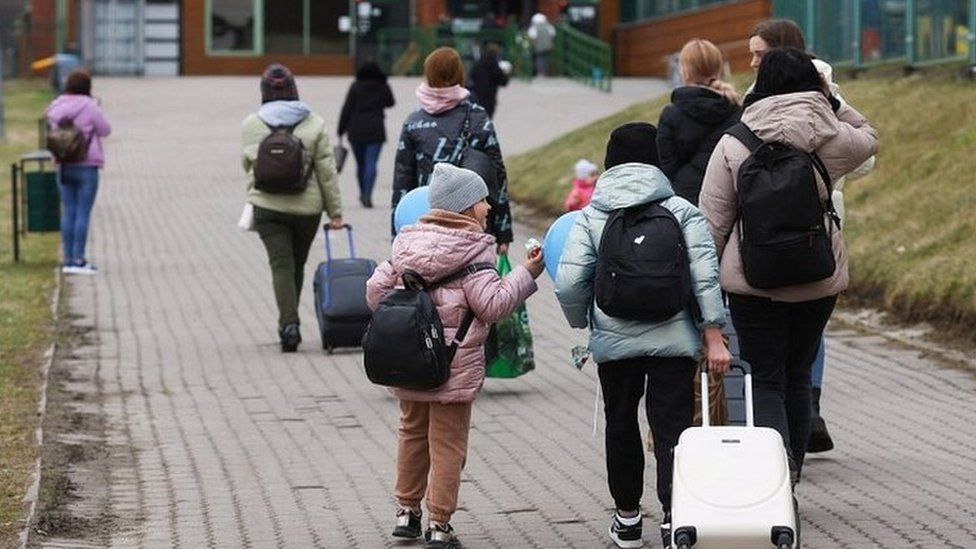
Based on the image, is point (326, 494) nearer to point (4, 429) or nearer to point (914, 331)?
point (4, 429)

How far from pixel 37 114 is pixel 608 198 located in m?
39.2

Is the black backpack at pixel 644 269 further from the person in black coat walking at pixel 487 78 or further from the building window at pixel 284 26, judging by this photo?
the building window at pixel 284 26

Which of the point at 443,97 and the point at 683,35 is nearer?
the point at 443,97

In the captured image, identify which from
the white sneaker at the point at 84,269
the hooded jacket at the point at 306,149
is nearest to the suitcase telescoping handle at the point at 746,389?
the hooded jacket at the point at 306,149

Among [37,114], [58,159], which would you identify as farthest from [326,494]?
[37,114]

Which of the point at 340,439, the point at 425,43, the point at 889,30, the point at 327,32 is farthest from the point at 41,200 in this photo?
the point at 327,32

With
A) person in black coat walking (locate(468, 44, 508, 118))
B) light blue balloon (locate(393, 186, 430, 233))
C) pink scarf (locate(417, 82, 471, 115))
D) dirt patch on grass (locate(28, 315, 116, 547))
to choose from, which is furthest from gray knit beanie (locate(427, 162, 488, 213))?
person in black coat walking (locate(468, 44, 508, 118))

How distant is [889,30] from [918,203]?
24.5 ft

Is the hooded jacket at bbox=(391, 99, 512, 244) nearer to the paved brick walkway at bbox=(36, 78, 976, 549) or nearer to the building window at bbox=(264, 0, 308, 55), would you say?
the paved brick walkway at bbox=(36, 78, 976, 549)

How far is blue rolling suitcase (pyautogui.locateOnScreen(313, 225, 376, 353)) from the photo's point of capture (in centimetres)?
1351

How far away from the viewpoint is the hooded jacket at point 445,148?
11445 mm

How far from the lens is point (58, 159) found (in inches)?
734

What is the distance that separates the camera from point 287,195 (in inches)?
543

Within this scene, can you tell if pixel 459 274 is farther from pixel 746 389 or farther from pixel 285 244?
pixel 285 244
